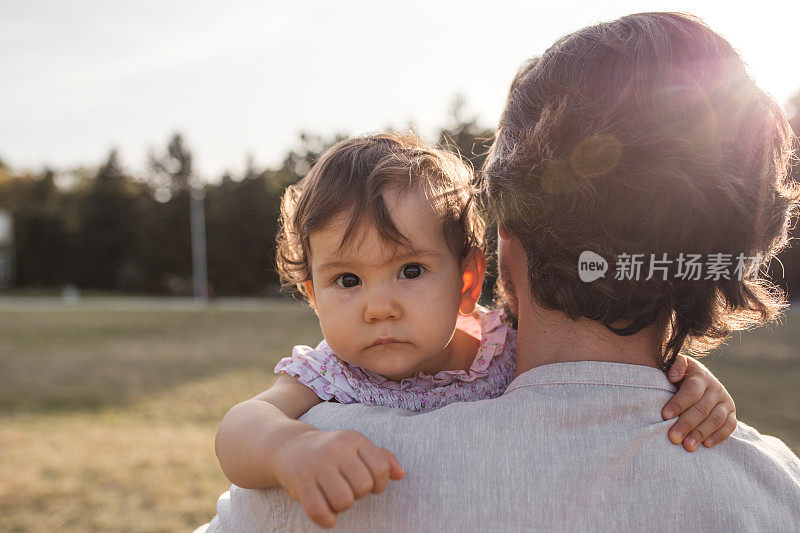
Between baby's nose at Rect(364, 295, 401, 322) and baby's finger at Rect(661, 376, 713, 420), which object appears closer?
baby's finger at Rect(661, 376, 713, 420)

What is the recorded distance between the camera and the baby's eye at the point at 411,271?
1.49 m

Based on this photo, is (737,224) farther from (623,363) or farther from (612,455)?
(612,455)

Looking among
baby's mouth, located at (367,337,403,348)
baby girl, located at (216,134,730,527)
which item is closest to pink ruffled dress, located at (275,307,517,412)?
baby girl, located at (216,134,730,527)

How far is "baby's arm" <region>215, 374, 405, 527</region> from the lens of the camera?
99cm

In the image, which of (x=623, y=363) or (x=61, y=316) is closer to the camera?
(x=623, y=363)

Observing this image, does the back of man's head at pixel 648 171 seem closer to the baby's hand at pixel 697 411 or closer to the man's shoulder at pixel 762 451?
the baby's hand at pixel 697 411

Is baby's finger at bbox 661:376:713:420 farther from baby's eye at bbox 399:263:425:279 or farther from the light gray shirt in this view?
baby's eye at bbox 399:263:425:279

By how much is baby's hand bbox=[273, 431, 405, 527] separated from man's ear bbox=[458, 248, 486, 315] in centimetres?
69

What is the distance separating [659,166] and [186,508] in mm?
4987

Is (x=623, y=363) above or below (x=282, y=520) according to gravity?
above

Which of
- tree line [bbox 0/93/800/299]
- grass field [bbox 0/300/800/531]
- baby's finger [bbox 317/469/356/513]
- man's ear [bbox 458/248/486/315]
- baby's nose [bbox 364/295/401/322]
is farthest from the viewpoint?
tree line [bbox 0/93/800/299]

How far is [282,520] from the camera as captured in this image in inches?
43.4

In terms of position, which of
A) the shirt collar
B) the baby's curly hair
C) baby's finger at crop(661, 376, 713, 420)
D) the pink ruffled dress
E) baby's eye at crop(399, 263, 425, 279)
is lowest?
the pink ruffled dress

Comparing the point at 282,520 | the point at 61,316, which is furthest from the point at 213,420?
the point at 61,316
